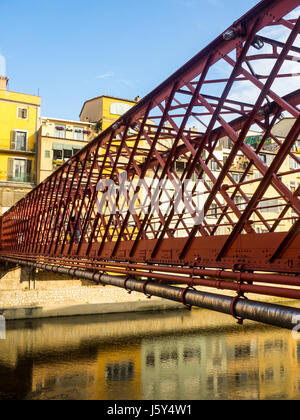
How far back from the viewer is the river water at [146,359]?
18.7 meters

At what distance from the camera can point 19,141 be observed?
1743 inches

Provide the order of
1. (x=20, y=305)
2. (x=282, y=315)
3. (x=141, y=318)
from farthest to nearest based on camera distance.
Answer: (x=141, y=318), (x=20, y=305), (x=282, y=315)

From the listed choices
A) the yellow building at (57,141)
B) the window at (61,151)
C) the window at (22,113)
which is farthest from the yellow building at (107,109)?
the window at (22,113)

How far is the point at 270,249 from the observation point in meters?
6.14

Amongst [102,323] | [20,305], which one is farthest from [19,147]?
[102,323]

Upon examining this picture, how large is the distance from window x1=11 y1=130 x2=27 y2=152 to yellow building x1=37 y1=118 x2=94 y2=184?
2141 millimetres

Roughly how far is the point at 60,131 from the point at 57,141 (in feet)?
11.9

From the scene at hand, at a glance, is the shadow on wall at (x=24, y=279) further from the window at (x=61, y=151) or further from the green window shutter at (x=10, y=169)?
the window at (x=61, y=151)

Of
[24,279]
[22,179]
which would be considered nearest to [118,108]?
[22,179]

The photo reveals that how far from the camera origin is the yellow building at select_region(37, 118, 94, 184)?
41.5 metres

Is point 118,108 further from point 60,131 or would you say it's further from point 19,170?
point 19,170

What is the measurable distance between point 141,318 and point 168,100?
27.6 m
